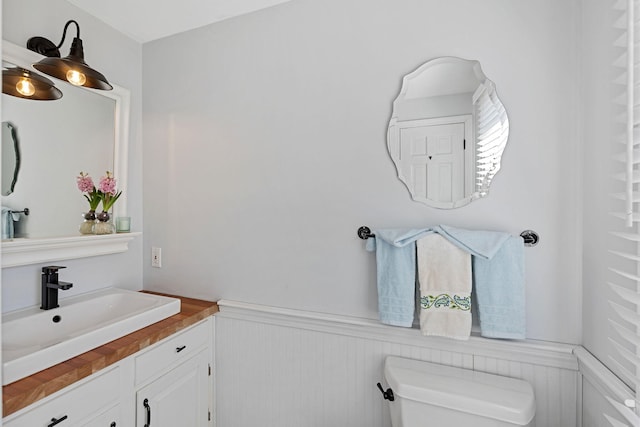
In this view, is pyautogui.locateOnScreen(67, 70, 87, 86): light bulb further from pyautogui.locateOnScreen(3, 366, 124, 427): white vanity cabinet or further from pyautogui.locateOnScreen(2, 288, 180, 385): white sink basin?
pyautogui.locateOnScreen(3, 366, 124, 427): white vanity cabinet

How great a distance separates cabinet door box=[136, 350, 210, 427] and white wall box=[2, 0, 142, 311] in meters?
0.64

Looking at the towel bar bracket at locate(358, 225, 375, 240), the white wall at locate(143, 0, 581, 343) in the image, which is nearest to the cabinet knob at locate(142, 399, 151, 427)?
the white wall at locate(143, 0, 581, 343)

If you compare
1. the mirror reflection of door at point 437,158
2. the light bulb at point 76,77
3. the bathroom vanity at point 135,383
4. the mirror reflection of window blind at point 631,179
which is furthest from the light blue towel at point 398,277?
the light bulb at point 76,77

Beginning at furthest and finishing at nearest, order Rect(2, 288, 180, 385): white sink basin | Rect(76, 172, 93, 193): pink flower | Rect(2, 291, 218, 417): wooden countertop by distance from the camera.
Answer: Rect(76, 172, 93, 193): pink flower
Rect(2, 288, 180, 385): white sink basin
Rect(2, 291, 218, 417): wooden countertop

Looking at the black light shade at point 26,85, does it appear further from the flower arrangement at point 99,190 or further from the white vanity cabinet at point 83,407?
the white vanity cabinet at point 83,407

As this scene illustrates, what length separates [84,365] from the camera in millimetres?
1030

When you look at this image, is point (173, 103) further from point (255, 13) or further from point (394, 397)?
point (394, 397)

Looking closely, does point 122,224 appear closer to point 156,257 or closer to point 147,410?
point 156,257

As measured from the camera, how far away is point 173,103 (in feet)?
5.88

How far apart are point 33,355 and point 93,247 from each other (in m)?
0.66

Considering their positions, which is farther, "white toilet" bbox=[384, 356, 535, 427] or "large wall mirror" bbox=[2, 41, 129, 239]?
"large wall mirror" bbox=[2, 41, 129, 239]

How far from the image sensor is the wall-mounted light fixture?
124 cm

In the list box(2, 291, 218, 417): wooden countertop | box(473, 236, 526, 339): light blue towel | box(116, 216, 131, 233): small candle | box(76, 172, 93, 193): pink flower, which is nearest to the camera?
box(2, 291, 218, 417): wooden countertop

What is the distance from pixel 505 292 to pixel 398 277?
38 cm
